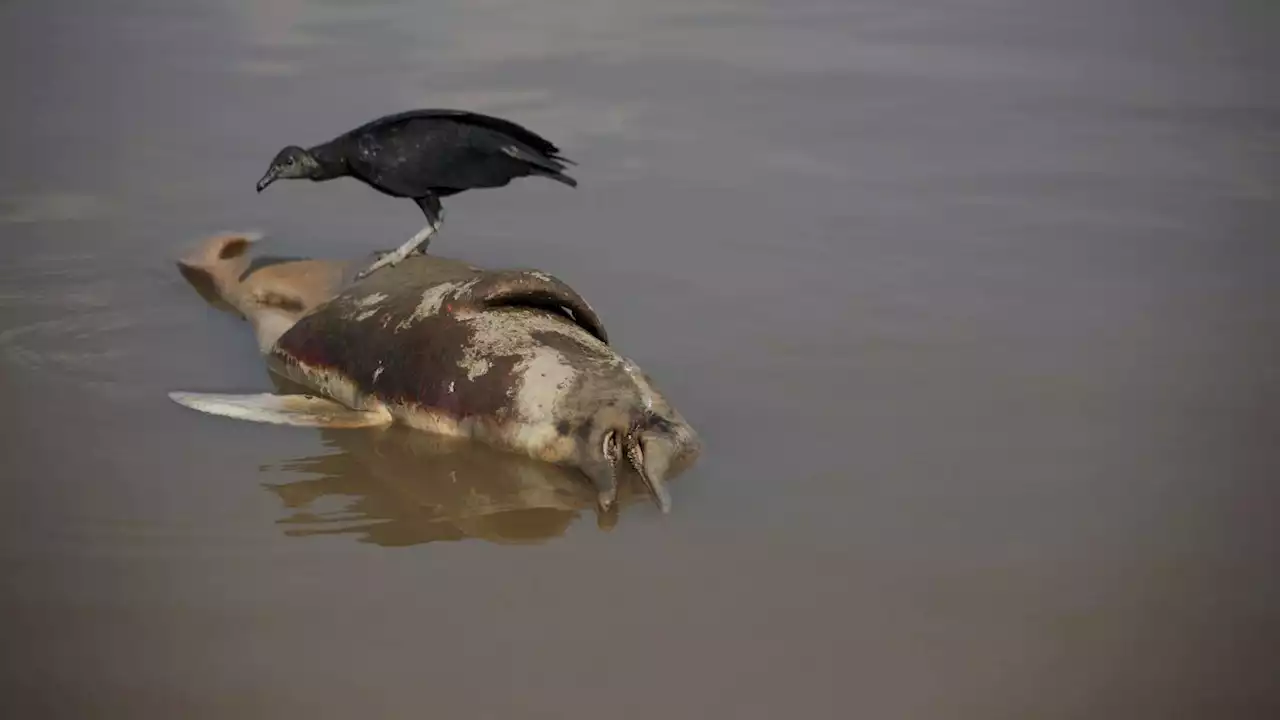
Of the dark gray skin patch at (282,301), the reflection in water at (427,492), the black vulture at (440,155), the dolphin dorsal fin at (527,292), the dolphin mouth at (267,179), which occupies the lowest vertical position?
the reflection in water at (427,492)

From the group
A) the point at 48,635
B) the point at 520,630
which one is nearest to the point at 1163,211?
the point at 520,630

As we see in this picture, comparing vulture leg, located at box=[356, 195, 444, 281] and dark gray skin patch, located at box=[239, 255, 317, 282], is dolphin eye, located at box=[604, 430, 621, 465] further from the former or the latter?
dark gray skin patch, located at box=[239, 255, 317, 282]

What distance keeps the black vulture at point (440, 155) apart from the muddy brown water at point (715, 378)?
0.61m

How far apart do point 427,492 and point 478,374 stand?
44 centimetres

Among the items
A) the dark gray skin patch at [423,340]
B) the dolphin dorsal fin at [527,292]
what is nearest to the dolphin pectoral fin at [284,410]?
the dark gray skin patch at [423,340]

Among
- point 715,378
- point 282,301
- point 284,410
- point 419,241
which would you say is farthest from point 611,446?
point 282,301

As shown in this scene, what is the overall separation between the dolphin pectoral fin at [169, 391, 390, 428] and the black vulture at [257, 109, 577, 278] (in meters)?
0.75

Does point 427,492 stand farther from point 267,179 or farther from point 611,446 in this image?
point 267,179

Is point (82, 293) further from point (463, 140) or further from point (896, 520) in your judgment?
point (896, 520)

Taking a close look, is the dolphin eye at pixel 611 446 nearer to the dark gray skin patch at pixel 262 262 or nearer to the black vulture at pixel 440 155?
the black vulture at pixel 440 155

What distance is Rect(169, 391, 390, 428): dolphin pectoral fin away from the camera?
15.4 ft

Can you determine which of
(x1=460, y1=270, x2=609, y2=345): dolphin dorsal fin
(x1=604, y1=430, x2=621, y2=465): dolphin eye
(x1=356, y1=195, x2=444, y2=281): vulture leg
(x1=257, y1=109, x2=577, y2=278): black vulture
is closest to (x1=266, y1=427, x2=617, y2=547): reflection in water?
(x1=604, y1=430, x2=621, y2=465): dolphin eye

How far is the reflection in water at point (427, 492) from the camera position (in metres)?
4.23

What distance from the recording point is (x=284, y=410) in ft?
15.6
